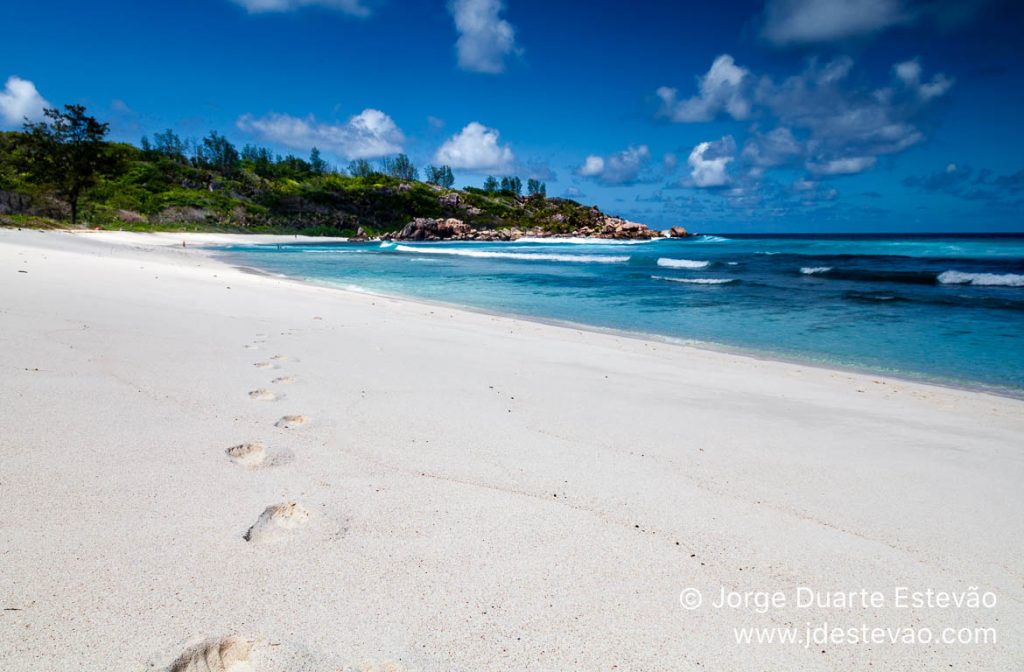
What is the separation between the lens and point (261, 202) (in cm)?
8181

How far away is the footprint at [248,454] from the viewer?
2.56 meters

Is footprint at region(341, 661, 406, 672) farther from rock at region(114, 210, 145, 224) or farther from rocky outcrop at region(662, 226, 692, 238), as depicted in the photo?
rocky outcrop at region(662, 226, 692, 238)

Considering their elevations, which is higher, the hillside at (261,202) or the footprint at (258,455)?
the hillside at (261,202)

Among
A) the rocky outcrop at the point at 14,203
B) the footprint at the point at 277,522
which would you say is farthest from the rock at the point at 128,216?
the footprint at the point at 277,522

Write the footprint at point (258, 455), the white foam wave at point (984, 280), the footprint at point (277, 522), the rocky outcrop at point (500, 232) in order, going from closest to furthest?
the footprint at point (277, 522) < the footprint at point (258, 455) < the white foam wave at point (984, 280) < the rocky outcrop at point (500, 232)

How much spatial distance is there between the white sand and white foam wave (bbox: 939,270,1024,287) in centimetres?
2230

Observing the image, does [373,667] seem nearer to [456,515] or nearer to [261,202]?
[456,515]

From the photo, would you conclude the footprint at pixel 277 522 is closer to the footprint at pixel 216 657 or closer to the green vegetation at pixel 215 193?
the footprint at pixel 216 657

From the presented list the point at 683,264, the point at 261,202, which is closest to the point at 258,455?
the point at 683,264

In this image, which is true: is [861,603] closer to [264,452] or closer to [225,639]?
[225,639]

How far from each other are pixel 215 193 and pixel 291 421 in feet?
293

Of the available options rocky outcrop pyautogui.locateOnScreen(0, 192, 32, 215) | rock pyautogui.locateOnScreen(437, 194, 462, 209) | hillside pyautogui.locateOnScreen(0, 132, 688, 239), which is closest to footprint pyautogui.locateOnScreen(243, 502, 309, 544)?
hillside pyautogui.locateOnScreen(0, 132, 688, 239)

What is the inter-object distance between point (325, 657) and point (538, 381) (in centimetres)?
349

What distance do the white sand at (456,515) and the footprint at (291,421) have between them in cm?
2
